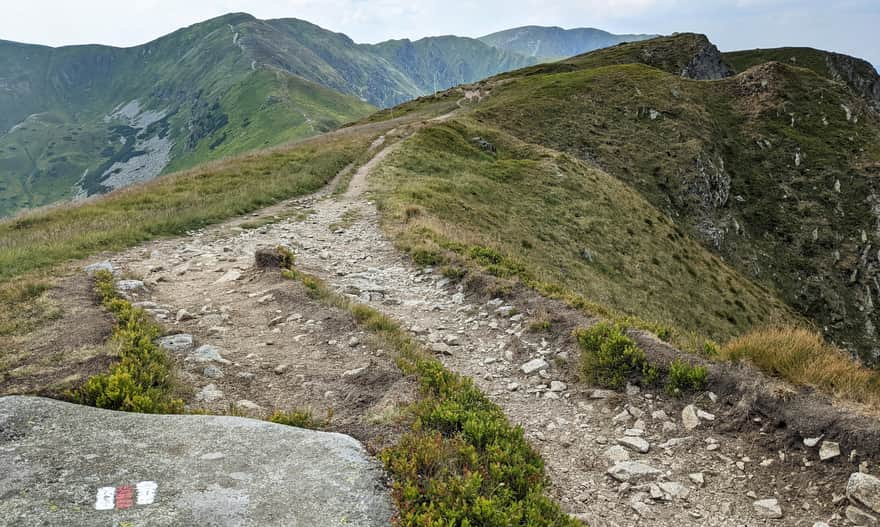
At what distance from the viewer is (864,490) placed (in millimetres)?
5672

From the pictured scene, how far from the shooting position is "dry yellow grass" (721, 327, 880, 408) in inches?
281

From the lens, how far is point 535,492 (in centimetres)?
616

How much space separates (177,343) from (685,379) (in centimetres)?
1046

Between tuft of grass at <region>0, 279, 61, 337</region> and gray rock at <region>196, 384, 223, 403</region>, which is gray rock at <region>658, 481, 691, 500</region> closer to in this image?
gray rock at <region>196, 384, 223, 403</region>

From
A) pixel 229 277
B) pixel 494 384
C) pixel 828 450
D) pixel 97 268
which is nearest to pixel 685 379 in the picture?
pixel 828 450

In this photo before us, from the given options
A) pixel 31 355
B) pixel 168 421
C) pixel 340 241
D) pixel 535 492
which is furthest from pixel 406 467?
pixel 340 241

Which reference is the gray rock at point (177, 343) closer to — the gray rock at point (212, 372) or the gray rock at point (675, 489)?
the gray rock at point (212, 372)

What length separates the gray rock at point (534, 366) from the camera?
10211mm

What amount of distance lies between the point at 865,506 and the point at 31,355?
523 inches


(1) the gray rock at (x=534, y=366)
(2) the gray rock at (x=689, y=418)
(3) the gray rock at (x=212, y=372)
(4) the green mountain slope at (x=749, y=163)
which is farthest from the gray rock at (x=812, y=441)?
(4) the green mountain slope at (x=749, y=163)

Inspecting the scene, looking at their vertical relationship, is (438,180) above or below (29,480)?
above

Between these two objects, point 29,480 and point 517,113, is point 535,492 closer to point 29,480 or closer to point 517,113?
point 29,480

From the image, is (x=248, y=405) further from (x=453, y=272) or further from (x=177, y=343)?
(x=453, y=272)

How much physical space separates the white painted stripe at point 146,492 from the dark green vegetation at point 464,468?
276cm
